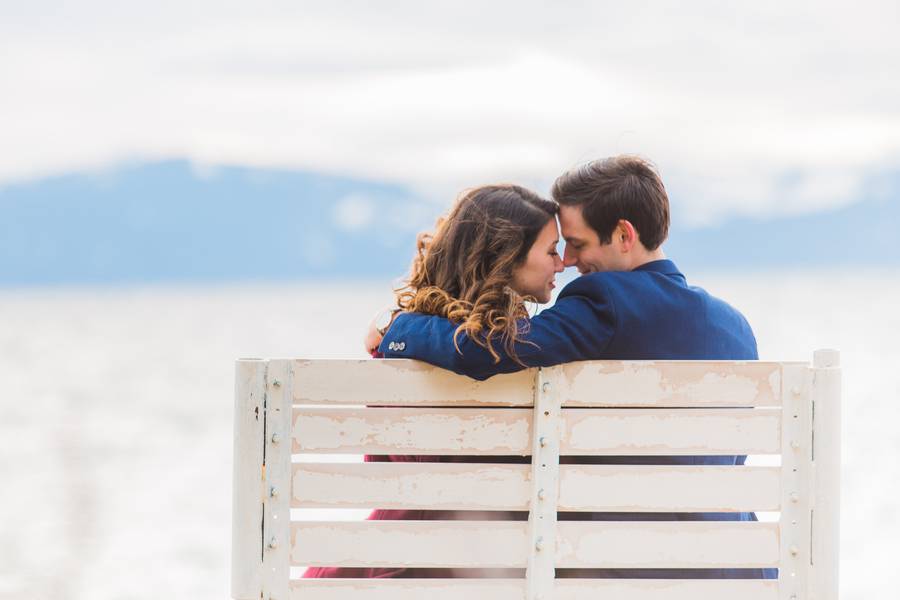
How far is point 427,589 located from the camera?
2387 mm

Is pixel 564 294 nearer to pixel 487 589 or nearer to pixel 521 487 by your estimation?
pixel 521 487

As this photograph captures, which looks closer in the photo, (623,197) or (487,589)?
→ (487,589)

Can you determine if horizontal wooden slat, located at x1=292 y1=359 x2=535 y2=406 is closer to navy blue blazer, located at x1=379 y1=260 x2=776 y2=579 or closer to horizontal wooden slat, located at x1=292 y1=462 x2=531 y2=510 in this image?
navy blue blazer, located at x1=379 y1=260 x2=776 y2=579

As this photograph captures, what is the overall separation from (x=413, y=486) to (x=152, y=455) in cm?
1044

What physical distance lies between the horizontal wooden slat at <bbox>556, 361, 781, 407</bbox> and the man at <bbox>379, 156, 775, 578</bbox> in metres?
0.06

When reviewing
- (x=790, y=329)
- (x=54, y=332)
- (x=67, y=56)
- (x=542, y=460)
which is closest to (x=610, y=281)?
(x=542, y=460)

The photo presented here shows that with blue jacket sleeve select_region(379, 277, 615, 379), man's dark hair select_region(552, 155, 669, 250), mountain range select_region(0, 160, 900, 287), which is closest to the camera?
blue jacket sleeve select_region(379, 277, 615, 379)

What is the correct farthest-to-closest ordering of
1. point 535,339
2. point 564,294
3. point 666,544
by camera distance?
point 564,294 → point 666,544 → point 535,339

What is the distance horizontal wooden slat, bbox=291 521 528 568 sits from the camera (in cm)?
236

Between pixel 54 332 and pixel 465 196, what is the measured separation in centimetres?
3933

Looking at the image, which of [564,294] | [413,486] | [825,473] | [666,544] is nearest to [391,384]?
[413,486]

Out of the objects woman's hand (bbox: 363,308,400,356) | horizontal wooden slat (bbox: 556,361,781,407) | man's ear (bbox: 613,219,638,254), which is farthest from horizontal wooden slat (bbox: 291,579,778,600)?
man's ear (bbox: 613,219,638,254)

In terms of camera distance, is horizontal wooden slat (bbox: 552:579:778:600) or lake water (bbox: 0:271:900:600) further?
lake water (bbox: 0:271:900:600)

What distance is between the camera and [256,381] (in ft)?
7.61
